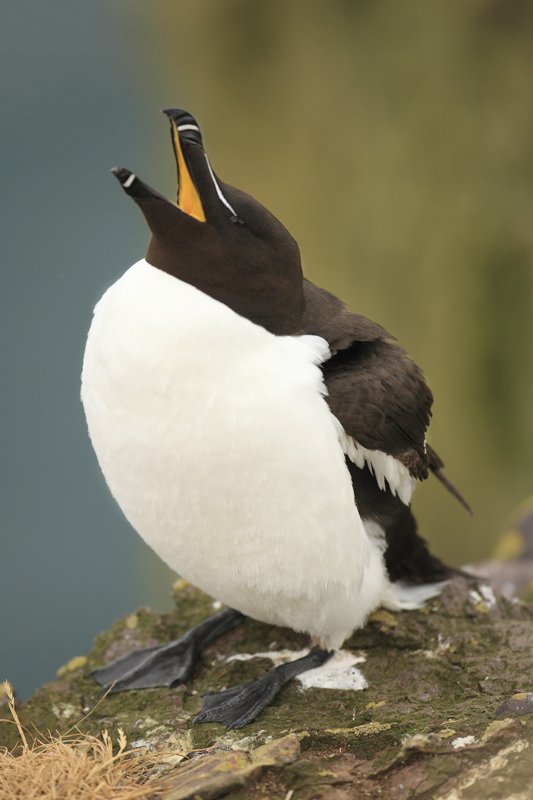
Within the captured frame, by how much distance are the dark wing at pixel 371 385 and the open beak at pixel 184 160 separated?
0.55 m

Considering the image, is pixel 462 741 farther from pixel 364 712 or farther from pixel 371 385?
pixel 371 385

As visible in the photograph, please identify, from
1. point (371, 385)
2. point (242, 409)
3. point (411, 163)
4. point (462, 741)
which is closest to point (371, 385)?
point (371, 385)

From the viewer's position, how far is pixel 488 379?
27.1ft

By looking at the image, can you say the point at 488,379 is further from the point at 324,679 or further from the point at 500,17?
the point at 324,679

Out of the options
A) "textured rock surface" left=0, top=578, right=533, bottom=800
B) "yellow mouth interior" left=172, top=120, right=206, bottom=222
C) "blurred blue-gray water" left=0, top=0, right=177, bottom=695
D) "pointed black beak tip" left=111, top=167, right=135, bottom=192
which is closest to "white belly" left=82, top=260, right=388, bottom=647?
"yellow mouth interior" left=172, top=120, right=206, bottom=222

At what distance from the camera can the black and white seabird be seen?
310 cm

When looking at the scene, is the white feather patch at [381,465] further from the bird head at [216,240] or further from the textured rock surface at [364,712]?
the textured rock surface at [364,712]

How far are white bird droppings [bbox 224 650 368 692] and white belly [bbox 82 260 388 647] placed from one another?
0.43m

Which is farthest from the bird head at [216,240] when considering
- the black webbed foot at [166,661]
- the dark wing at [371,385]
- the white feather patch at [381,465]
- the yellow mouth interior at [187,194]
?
the black webbed foot at [166,661]

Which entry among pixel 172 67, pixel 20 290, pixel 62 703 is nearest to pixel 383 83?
pixel 172 67

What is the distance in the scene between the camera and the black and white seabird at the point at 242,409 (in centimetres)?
310

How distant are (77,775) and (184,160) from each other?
1.71 m

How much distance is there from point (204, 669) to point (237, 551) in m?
0.89

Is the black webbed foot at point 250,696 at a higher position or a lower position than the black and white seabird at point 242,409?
lower
